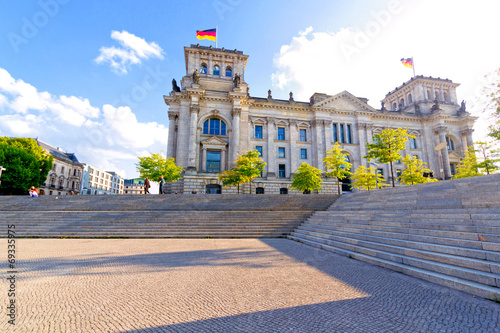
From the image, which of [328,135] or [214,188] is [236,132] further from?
[328,135]

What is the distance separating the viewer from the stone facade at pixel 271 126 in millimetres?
37188

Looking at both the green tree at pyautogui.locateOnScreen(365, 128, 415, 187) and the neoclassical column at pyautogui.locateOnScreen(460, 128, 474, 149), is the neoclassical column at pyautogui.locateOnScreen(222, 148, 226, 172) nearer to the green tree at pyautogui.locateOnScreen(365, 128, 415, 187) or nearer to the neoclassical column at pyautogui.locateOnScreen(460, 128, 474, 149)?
the green tree at pyautogui.locateOnScreen(365, 128, 415, 187)

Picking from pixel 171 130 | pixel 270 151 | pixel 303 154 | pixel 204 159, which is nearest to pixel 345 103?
pixel 303 154

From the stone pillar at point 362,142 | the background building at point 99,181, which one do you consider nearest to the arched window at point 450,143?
the stone pillar at point 362,142

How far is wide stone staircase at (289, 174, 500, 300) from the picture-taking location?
18.4 feet

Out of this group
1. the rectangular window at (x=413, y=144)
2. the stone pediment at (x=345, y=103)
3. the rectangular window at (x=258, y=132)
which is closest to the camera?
the rectangular window at (x=258, y=132)

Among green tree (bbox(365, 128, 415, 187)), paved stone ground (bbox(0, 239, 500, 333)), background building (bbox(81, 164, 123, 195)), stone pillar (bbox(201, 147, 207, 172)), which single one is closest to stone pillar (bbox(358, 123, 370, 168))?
green tree (bbox(365, 128, 415, 187))

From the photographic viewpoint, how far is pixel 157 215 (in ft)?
55.7

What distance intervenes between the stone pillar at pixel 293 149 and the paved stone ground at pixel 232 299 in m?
33.1

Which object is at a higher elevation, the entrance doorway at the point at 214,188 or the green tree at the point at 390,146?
the green tree at the point at 390,146

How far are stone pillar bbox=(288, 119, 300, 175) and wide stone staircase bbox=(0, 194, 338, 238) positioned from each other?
706 inches

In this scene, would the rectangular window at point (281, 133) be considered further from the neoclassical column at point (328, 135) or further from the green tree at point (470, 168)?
the green tree at point (470, 168)

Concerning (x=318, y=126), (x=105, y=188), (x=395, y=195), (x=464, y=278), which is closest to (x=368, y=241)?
(x=464, y=278)

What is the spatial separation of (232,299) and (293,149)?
3772cm
